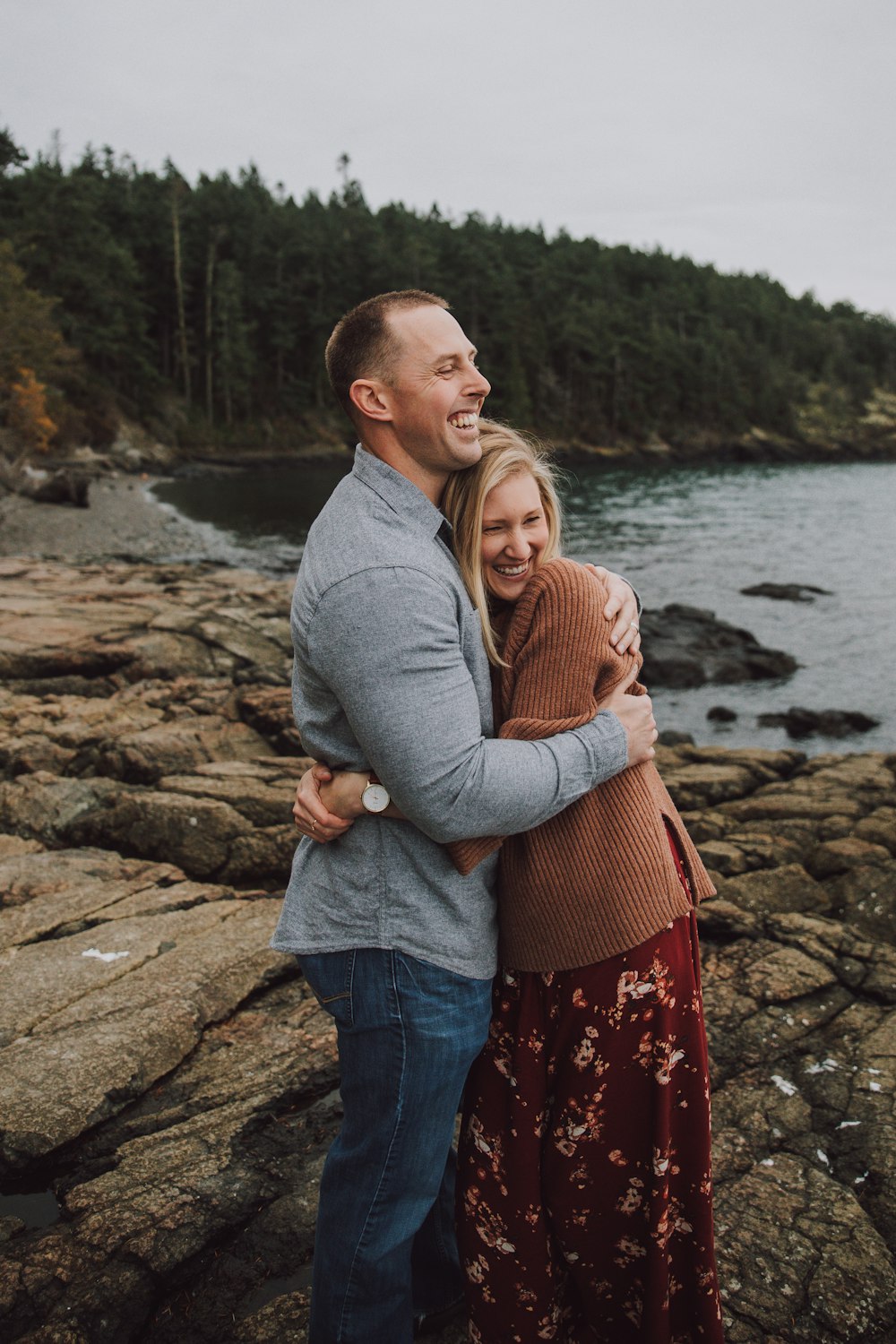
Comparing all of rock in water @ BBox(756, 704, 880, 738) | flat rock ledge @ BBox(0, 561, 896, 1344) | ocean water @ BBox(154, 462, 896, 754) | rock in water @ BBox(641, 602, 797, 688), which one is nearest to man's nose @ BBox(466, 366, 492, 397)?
flat rock ledge @ BBox(0, 561, 896, 1344)

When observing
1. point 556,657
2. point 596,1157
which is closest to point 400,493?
point 556,657

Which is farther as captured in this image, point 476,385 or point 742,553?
point 742,553

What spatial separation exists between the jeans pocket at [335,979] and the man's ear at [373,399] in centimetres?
119

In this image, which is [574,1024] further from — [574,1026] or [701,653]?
[701,653]

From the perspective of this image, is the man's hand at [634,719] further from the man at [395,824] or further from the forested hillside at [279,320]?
the forested hillside at [279,320]

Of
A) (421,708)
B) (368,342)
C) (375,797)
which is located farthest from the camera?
(368,342)

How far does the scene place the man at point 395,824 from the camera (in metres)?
1.81

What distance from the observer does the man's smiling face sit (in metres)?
2.01

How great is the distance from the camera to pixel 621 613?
2213 mm

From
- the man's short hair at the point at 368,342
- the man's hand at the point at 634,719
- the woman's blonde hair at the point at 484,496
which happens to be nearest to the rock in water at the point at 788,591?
the woman's blonde hair at the point at 484,496

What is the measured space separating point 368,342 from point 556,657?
2.70ft

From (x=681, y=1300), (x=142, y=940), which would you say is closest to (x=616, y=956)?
(x=681, y=1300)

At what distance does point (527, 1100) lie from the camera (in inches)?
86.7

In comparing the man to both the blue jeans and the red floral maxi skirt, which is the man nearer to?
the blue jeans
